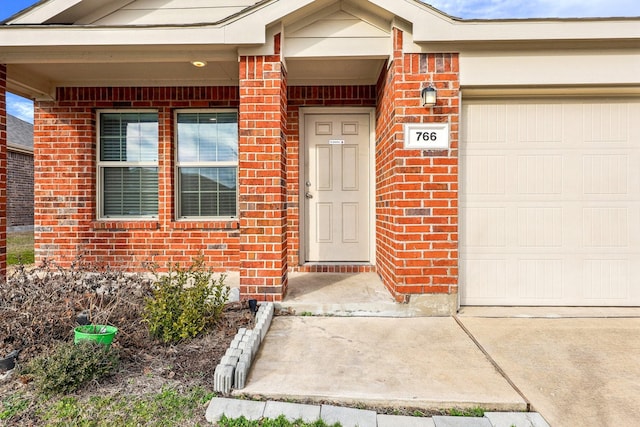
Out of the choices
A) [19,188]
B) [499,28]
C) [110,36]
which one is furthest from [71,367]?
[19,188]

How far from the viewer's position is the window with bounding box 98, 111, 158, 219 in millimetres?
5203

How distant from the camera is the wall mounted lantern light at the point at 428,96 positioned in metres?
3.55

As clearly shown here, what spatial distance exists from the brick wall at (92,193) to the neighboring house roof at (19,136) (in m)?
10.3

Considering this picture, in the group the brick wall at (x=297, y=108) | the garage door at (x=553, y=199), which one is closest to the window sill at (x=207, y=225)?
the brick wall at (x=297, y=108)

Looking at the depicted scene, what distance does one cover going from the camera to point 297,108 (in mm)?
5016

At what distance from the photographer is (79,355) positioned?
2.33 meters

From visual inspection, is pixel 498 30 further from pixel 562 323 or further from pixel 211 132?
pixel 211 132

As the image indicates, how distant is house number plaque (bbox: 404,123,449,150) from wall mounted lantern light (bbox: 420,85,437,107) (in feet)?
0.70

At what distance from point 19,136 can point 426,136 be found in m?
18.1

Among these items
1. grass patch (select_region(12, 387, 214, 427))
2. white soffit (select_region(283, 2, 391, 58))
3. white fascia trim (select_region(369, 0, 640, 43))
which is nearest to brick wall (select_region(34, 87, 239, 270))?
white soffit (select_region(283, 2, 391, 58))

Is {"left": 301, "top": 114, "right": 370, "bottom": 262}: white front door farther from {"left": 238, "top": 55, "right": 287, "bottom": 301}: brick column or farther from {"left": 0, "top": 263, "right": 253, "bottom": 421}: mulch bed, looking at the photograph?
{"left": 0, "top": 263, "right": 253, "bottom": 421}: mulch bed

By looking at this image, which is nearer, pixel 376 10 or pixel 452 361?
pixel 452 361

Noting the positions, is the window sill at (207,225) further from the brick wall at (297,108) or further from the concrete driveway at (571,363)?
the concrete driveway at (571,363)

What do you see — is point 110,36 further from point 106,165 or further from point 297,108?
point 297,108
